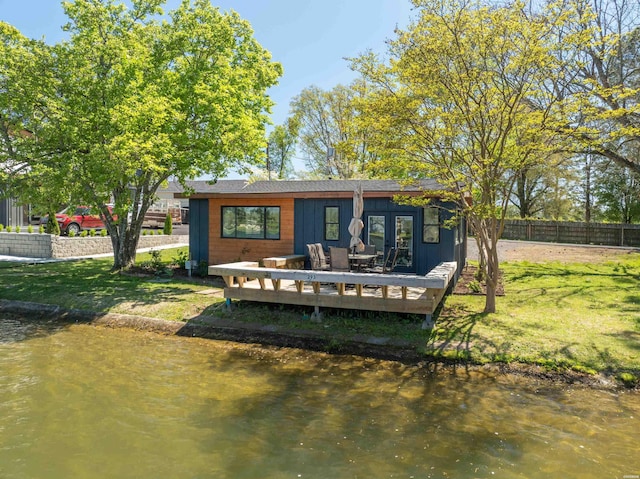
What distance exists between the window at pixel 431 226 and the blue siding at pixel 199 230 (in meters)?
6.74

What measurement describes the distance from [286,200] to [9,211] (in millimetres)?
19707

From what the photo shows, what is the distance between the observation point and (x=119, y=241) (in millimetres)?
14070

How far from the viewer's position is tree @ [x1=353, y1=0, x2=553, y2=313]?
775 cm

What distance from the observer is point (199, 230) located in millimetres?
14484

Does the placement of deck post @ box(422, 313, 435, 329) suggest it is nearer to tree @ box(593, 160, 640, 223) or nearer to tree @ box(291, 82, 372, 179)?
tree @ box(291, 82, 372, 179)

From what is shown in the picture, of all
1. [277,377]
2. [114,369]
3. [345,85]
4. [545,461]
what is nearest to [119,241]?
[114,369]

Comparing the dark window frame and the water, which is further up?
the dark window frame

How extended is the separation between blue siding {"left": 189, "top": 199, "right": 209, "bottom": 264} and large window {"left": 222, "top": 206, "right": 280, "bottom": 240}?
0.67 metres

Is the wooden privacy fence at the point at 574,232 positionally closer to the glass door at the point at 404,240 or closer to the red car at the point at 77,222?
the glass door at the point at 404,240

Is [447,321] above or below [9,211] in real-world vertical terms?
below

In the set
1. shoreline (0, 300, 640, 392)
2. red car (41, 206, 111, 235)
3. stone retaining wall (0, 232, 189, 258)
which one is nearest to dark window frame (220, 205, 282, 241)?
shoreline (0, 300, 640, 392)

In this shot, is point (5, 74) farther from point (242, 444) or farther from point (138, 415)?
point (242, 444)

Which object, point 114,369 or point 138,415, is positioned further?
point 114,369

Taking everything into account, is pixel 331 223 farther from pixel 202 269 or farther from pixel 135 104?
pixel 135 104
